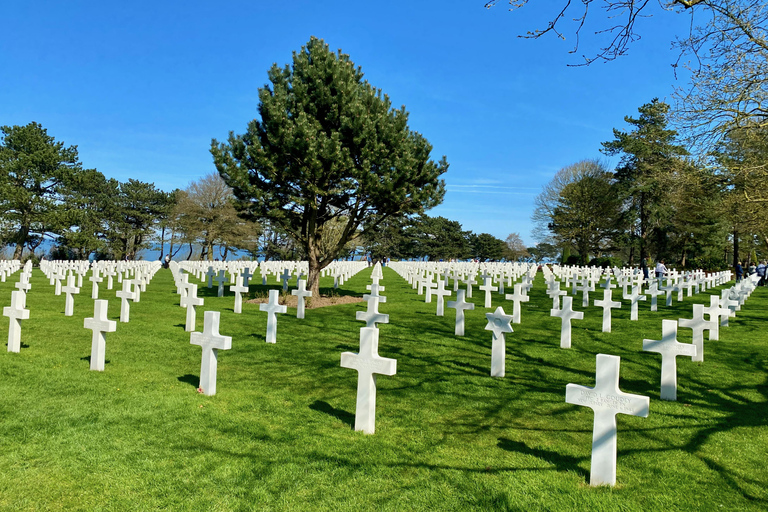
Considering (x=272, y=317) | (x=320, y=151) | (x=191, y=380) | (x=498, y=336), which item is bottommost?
(x=191, y=380)

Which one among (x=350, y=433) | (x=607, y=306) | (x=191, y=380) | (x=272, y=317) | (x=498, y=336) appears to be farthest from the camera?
(x=607, y=306)

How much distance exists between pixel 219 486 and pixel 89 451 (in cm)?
126

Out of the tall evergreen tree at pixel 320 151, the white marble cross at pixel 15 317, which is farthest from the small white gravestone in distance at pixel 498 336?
the tall evergreen tree at pixel 320 151

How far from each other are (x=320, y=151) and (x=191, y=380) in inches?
337

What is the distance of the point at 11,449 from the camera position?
3578mm

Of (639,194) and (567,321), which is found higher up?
(639,194)

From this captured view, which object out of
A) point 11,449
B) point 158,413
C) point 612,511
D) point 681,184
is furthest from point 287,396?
point 681,184

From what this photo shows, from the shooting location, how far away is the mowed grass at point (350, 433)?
10.3 ft

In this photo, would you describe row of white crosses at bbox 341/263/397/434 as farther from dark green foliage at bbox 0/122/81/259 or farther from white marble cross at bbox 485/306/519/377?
dark green foliage at bbox 0/122/81/259

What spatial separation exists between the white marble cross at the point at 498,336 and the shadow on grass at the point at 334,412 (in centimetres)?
245

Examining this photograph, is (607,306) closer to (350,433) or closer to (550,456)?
(550,456)

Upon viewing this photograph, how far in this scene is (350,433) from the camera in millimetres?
4238

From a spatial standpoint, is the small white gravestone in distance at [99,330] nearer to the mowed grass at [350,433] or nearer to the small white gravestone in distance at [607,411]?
the mowed grass at [350,433]

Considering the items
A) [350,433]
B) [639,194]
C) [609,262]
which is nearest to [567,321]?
[350,433]
